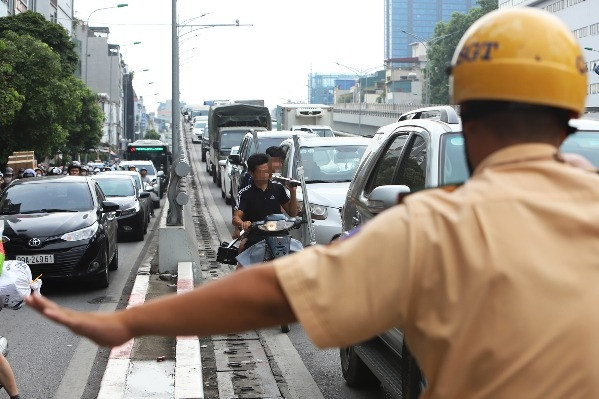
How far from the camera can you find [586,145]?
6281mm

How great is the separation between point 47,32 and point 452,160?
156ft

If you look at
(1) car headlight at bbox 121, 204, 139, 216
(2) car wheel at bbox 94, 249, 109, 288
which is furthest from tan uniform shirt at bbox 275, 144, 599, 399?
(1) car headlight at bbox 121, 204, 139, 216

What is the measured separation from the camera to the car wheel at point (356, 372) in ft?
24.6

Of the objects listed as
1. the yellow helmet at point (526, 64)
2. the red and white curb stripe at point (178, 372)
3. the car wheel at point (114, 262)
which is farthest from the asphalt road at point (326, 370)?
the car wheel at point (114, 262)

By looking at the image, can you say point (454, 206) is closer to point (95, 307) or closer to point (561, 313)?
point (561, 313)

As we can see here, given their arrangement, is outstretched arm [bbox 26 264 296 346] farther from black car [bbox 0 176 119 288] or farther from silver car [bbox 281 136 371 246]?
black car [bbox 0 176 119 288]

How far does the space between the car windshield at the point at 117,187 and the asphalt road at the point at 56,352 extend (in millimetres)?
10397

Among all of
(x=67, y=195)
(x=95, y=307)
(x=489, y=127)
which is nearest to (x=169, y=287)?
(x=95, y=307)

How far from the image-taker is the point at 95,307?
41.5ft

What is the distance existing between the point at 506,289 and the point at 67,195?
13.6m

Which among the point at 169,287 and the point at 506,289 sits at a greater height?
the point at 506,289

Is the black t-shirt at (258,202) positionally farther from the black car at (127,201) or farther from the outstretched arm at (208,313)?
the black car at (127,201)

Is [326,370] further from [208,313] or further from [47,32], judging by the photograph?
[47,32]

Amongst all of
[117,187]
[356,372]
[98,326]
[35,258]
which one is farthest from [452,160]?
[117,187]
